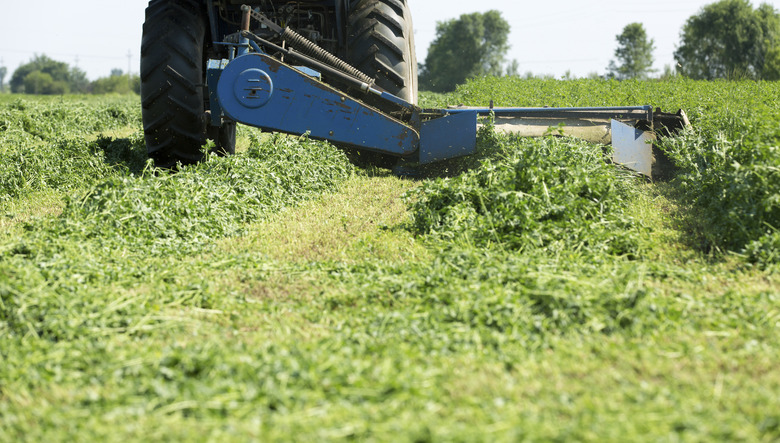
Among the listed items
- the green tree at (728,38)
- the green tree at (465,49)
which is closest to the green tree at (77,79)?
the green tree at (465,49)

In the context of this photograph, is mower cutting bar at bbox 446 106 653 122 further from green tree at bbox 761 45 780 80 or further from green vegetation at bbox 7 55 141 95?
green vegetation at bbox 7 55 141 95

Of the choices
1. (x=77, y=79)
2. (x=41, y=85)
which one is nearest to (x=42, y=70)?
(x=77, y=79)

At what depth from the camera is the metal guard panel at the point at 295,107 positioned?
631cm

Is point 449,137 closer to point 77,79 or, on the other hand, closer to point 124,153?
point 124,153

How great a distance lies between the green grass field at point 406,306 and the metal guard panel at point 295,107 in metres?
0.44

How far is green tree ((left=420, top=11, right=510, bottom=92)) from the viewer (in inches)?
2717

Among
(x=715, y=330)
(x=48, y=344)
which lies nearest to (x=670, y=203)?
(x=715, y=330)

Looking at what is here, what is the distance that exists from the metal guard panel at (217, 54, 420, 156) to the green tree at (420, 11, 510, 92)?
2166 inches

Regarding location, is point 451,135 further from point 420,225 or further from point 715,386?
point 715,386

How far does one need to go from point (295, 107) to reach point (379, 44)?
1249 mm

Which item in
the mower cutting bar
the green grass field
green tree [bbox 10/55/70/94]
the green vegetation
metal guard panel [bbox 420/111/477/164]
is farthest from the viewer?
green tree [bbox 10/55/70/94]

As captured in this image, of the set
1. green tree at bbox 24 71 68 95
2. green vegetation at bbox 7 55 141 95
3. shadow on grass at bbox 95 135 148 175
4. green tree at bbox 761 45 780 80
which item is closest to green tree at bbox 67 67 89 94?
green vegetation at bbox 7 55 141 95

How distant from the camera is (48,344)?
3.19 metres

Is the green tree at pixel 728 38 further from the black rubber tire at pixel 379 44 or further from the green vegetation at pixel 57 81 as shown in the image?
the green vegetation at pixel 57 81
